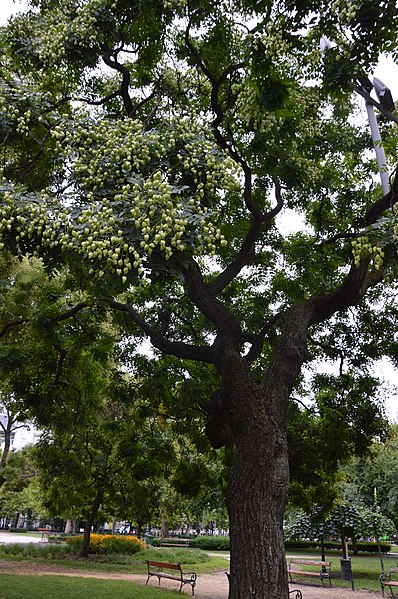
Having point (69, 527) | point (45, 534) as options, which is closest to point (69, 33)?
point (69, 527)

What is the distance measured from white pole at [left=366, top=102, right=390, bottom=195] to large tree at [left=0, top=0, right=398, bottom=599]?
0.38 m

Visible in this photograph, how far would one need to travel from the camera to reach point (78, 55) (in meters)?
6.25

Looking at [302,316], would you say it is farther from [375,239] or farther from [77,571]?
[77,571]

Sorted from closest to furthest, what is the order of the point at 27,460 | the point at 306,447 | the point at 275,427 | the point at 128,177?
the point at 128,177, the point at 275,427, the point at 306,447, the point at 27,460

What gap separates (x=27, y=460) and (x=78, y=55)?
1657 cm

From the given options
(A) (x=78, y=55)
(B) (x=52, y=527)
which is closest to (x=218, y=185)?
(A) (x=78, y=55)

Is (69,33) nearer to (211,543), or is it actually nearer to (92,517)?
(92,517)

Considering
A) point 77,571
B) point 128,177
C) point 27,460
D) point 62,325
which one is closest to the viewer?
point 128,177

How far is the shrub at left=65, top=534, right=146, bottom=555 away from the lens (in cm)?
1961

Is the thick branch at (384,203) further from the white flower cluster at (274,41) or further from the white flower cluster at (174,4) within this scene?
the white flower cluster at (174,4)

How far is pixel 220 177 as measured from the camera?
4914mm

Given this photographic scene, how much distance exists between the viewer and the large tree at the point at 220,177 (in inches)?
173

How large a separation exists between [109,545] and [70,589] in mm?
10761

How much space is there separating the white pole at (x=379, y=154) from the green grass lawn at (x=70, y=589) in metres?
8.25
